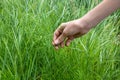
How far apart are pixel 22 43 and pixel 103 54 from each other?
0.62m

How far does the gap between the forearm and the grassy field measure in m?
0.66

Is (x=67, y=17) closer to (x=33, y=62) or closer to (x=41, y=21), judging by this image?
(x=41, y=21)

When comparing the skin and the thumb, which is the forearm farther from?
the thumb

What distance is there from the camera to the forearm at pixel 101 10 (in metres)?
1.49

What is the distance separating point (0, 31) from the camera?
240cm

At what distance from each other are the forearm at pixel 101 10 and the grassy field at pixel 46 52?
2.15 feet

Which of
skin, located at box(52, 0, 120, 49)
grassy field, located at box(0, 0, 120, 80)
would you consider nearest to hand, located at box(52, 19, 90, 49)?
skin, located at box(52, 0, 120, 49)

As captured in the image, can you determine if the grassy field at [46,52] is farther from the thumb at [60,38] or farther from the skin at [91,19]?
the skin at [91,19]

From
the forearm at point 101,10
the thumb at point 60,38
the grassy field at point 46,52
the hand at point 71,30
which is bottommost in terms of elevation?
the grassy field at point 46,52

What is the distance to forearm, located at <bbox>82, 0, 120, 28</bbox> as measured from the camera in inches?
58.7

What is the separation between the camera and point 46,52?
7.57 feet

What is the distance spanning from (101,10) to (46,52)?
888 millimetres

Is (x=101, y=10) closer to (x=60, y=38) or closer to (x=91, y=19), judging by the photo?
(x=91, y=19)

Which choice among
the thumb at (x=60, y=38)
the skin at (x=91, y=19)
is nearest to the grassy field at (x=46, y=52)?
the thumb at (x=60, y=38)
